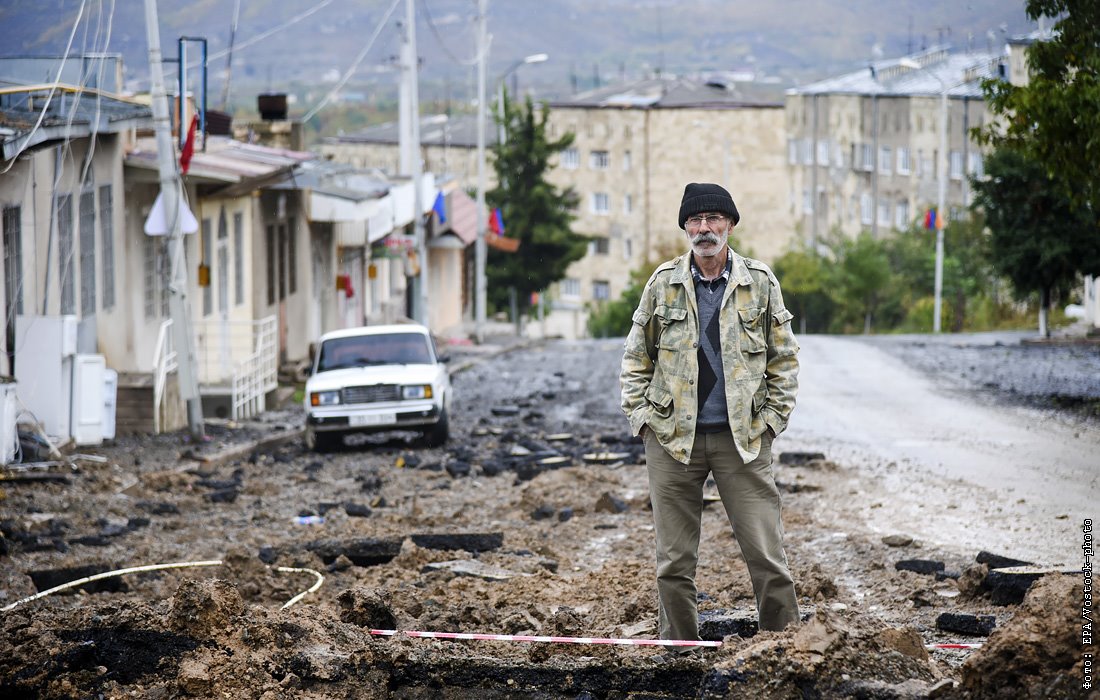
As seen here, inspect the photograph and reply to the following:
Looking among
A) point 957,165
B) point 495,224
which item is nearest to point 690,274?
point 495,224

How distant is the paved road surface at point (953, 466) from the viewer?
10.6 meters

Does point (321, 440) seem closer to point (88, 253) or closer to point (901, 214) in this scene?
point (88, 253)

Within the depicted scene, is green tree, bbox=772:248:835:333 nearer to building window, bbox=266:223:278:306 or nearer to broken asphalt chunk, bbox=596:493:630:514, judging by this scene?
building window, bbox=266:223:278:306

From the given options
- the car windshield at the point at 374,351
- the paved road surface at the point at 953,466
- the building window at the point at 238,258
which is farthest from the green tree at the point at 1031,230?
the car windshield at the point at 374,351

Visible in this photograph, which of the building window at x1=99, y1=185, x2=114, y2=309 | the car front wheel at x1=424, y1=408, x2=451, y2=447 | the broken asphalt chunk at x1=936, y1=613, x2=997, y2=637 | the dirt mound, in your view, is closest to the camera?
the dirt mound

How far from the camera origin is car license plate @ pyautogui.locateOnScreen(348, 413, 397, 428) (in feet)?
59.6

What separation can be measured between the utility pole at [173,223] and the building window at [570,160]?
254 ft

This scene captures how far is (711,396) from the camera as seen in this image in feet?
20.0

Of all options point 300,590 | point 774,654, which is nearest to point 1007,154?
point 300,590

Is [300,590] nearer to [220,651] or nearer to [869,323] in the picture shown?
[220,651]

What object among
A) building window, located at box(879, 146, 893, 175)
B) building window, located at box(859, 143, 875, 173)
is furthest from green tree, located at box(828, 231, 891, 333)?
building window, located at box(859, 143, 875, 173)

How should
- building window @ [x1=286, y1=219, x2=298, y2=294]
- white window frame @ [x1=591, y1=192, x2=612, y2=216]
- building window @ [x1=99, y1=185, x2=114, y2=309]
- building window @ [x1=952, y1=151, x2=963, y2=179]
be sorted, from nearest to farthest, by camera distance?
building window @ [x1=99, y1=185, x2=114, y2=309]
building window @ [x1=286, y1=219, x2=298, y2=294]
building window @ [x1=952, y1=151, x2=963, y2=179]
white window frame @ [x1=591, y1=192, x2=612, y2=216]

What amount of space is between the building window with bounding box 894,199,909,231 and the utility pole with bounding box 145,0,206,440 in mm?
68926

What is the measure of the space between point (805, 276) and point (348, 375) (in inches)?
2057
